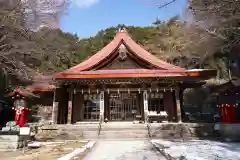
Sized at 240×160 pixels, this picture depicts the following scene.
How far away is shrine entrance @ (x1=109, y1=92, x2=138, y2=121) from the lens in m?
14.2

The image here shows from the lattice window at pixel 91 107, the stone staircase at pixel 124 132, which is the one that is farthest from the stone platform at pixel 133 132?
the lattice window at pixel 91 107

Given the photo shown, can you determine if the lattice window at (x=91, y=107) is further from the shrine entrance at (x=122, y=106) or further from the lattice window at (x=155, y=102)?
the lattice window at (x=155, y=102)

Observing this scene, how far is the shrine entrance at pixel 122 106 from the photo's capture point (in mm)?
14211

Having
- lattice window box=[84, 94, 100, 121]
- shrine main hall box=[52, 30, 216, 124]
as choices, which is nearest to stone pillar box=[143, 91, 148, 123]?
shrine main hall box=[52, 30, 216, 124]

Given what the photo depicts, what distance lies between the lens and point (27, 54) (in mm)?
11602

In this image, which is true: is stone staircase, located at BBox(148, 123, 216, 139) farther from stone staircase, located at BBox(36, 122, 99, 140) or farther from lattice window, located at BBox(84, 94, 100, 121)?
lattice window, located at BBox(84, 94, 100, 121)

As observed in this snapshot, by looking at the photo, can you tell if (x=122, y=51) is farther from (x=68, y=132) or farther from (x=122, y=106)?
(x=68, y=132)

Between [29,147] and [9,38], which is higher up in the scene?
[9,38]

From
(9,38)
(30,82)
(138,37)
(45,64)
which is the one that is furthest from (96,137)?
(138,37)

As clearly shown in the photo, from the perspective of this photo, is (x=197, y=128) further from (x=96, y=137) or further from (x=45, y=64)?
(x=45, y=64)

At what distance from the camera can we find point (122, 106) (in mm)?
14375

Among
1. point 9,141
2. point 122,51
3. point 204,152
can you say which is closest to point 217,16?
point 204,152

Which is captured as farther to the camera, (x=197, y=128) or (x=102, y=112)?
(x=102, y=112)

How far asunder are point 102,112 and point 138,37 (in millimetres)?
30467
